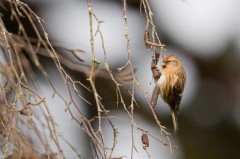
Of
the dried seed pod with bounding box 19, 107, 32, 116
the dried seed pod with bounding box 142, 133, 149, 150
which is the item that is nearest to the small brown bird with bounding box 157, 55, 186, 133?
the dried seed pod with bounding box 142, 133, 149, 150

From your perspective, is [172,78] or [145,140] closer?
[145,140]

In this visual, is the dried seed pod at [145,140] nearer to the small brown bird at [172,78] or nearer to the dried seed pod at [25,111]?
the small brown bird at [172,78]

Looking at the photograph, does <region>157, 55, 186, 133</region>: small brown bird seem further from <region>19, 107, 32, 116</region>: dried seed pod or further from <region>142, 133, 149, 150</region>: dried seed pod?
<region>19, 107, 32, 116</region>: dried seed pod

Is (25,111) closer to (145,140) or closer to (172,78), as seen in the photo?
(145,140)

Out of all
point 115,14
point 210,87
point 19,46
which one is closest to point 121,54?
point 115,14

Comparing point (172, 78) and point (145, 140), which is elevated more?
point (172, 78)

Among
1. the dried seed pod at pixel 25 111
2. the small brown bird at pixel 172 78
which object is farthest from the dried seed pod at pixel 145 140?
the dried seed pod at pixel 25 111

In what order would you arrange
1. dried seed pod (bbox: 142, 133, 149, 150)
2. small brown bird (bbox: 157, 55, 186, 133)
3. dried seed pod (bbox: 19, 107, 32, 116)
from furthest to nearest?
small brown bird (bbox: 157, 55, 186, 133) → dried seed pod (bbox: 19, 107, 32, 116) → dried seed pod (bbox: 142, 133, 149, 150)

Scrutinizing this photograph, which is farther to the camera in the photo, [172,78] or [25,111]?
[172,78]

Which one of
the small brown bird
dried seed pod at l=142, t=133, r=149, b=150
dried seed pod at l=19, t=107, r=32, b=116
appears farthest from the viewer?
the small brown bird

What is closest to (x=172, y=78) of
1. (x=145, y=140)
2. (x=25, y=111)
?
(x=145, y=140)

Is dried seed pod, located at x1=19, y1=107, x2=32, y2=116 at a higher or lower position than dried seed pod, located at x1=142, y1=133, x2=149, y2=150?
higher

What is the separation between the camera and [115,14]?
4.65 meters

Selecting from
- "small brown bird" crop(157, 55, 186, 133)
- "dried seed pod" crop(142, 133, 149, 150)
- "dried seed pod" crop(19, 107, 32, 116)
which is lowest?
"dried seed pod" crop(142, 133, 149, 150)
